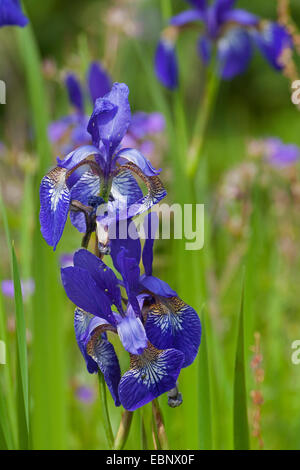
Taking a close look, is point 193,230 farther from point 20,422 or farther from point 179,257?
point 20,422

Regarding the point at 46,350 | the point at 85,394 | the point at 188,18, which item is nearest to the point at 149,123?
the point at 188,18

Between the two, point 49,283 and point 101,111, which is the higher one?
point 101,111

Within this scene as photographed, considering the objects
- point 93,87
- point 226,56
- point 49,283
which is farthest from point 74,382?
point 226,56

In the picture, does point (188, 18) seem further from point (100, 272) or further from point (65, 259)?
point (100, 272)

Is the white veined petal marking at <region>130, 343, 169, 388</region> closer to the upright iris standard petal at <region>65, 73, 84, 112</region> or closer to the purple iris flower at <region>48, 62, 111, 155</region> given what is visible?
the purple iris flower at <region>48, 62, 111, 155</region>

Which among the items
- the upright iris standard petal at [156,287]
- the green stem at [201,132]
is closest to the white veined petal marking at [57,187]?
the upright iris standard petal at [156,287]

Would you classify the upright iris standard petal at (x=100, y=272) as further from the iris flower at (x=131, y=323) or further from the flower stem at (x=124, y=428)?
the flower stem at (x=124, y=428)
